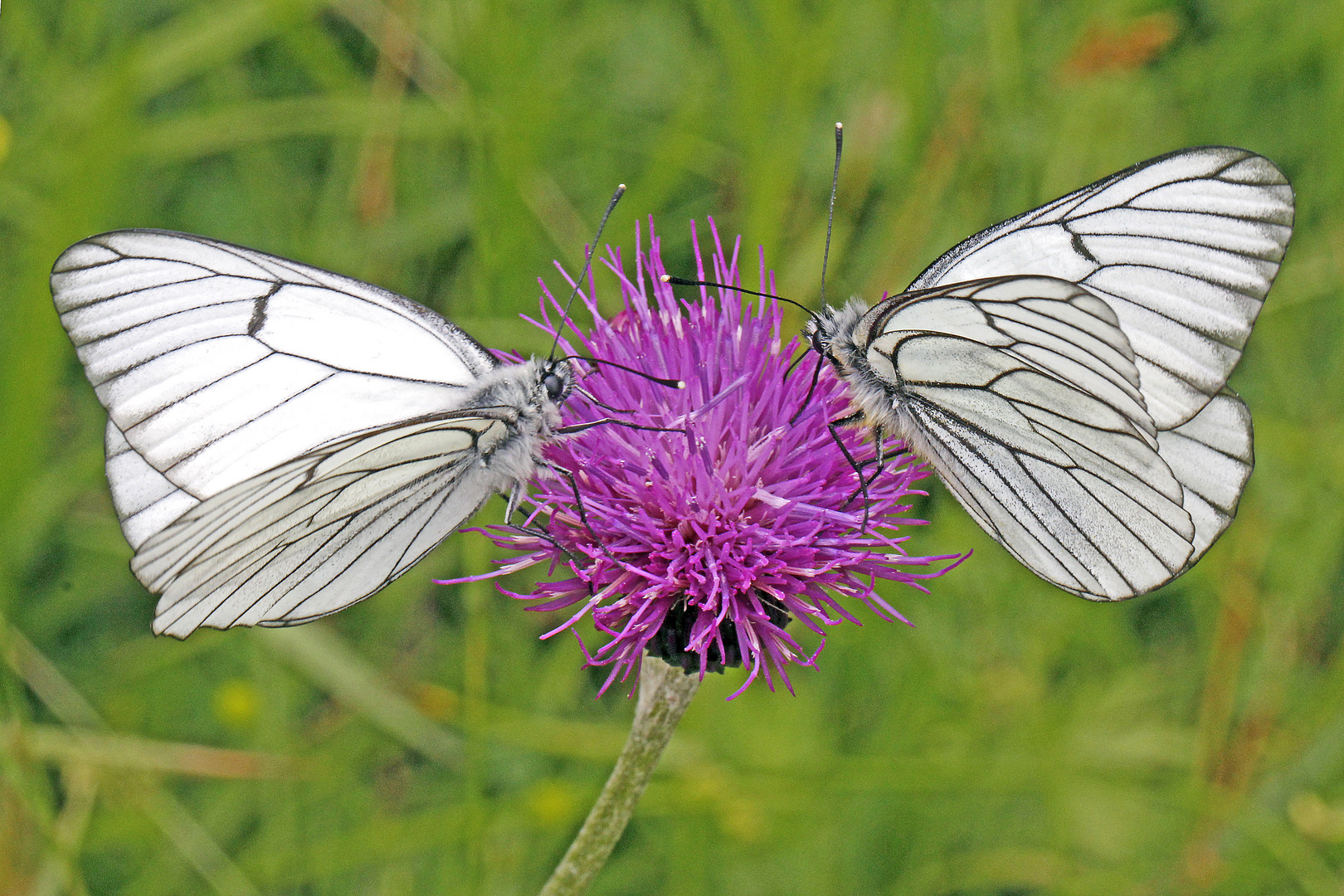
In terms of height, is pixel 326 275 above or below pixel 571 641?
above

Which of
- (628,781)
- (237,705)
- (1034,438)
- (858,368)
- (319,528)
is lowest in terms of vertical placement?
(237,705)

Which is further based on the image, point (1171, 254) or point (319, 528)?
point (1171, 254)

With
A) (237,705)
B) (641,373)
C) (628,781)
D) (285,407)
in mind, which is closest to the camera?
(628,781)

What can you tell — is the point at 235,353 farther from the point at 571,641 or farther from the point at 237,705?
the point at 571,641

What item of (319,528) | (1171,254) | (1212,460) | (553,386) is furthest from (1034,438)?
(319,528)

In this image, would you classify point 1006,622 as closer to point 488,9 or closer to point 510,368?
point 510,368

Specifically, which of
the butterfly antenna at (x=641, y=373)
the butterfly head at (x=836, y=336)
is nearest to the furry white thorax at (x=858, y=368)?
the butterfly head at (x=836, y=336)

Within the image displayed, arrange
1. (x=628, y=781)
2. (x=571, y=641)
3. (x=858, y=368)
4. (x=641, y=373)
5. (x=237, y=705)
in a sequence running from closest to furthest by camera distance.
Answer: (x=628, y=781) < (x=641, y=373) < (x=858, y=368) < (x=237, y=705) < (x=571, y=641)
